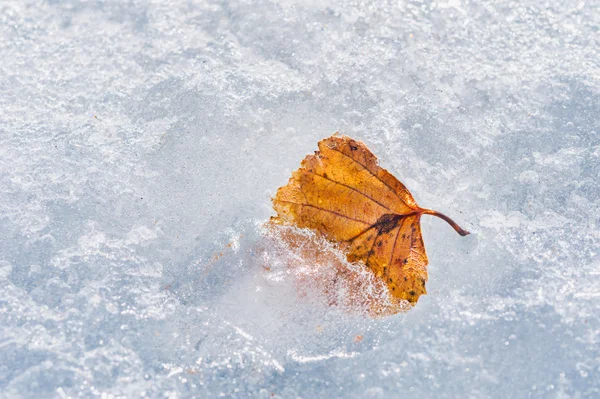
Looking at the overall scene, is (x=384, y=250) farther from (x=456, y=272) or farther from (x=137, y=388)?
(x=137, y=388)

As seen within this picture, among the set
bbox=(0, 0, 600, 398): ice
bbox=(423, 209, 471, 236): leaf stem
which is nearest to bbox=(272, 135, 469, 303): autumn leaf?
bbox=(423, 209, 471, 236): leaf stem

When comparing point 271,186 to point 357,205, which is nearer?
point 357,205

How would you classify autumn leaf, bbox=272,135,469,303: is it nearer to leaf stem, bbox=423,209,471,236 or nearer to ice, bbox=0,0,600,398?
leaf stem, bbox=423,209,471,236

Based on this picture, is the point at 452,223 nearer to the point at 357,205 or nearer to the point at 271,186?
the point at 357,205

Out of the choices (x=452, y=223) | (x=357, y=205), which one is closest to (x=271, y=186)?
(x=357, y=205)

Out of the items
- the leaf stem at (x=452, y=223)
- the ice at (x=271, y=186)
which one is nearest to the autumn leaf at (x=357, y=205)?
the leaf stem at (x=452, y=223)
